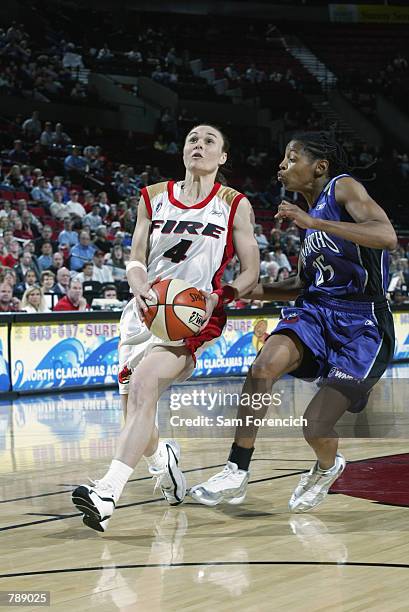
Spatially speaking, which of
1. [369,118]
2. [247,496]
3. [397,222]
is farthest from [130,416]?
[369,118]

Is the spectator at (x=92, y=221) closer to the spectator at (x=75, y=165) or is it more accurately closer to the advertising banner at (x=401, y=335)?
the spectator at (x=75, y=165)

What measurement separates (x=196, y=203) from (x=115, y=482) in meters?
1.68

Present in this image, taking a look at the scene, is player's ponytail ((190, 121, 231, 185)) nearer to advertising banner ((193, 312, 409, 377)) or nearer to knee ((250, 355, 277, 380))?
knee ((250, 355, 277, 380))

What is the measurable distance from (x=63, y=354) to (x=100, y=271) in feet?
7.73

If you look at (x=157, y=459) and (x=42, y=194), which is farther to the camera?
(x=42, y=194)

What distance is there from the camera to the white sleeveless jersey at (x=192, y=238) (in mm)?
5227

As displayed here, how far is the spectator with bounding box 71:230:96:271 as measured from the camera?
14.9 metres

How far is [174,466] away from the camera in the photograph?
217 inches

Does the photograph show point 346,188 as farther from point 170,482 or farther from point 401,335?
point 401,335

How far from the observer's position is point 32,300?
484 inches

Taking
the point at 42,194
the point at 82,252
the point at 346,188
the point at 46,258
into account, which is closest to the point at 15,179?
the point at 42,194

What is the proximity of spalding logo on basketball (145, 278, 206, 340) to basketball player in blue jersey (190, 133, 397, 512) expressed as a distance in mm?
435

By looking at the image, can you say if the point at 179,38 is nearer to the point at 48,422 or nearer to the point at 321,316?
the point at 48,422

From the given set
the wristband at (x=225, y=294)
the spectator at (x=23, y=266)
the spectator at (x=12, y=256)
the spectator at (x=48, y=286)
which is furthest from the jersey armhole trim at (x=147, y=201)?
the spectator at (x=12, y=256)
